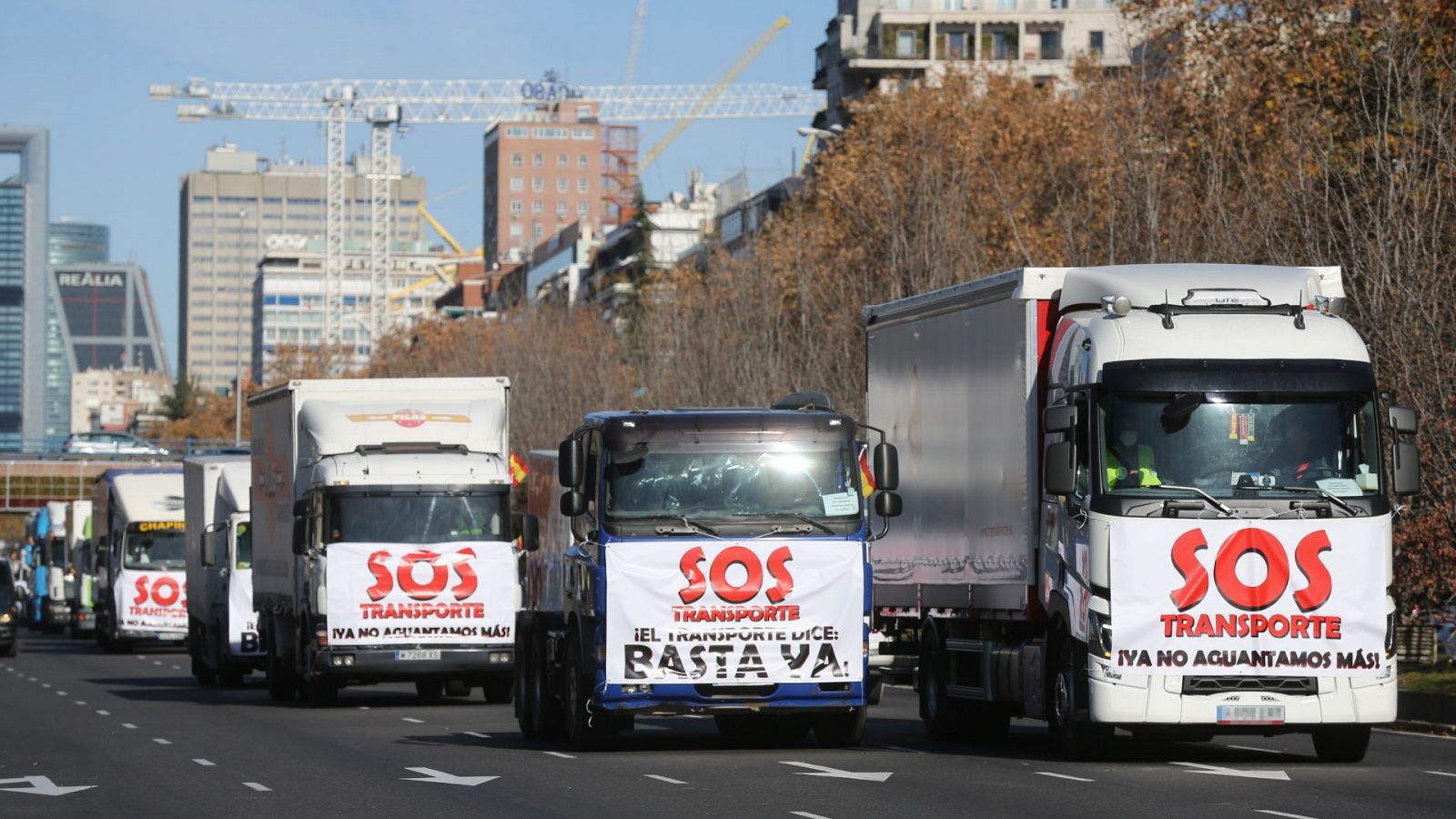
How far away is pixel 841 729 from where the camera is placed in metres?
21.1

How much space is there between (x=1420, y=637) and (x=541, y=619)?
13376 mm

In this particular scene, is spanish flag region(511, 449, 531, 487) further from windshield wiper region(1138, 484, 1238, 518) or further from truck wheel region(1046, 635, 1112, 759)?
windshield wiper region(1138, 484, 1238, 518)

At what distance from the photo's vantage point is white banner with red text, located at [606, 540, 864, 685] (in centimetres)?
1959

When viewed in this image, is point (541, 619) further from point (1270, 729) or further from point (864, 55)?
point (864, 55)

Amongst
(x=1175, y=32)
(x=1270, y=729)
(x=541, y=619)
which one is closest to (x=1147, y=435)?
(x=1270, y=729)

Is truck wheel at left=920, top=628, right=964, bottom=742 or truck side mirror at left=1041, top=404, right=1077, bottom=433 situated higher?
truck side mirror at left=1041, top=404, right=1077, bottom=433

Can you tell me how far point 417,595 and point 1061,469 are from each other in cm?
1229

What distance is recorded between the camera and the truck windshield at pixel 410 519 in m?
28.7

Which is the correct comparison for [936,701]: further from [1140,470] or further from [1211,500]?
[1211,500]

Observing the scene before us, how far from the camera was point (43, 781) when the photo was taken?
18562mm

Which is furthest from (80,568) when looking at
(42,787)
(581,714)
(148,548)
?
(42,787)

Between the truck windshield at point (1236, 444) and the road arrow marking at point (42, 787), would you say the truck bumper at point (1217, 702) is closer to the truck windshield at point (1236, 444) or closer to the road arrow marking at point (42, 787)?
the truck windshield at point (1236, 444)

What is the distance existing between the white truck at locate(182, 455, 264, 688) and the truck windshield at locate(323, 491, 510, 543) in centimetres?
543

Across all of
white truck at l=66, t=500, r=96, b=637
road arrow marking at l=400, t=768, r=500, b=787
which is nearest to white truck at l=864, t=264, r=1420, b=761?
road arrow marking at l=400, t=768, r=500, b=787
